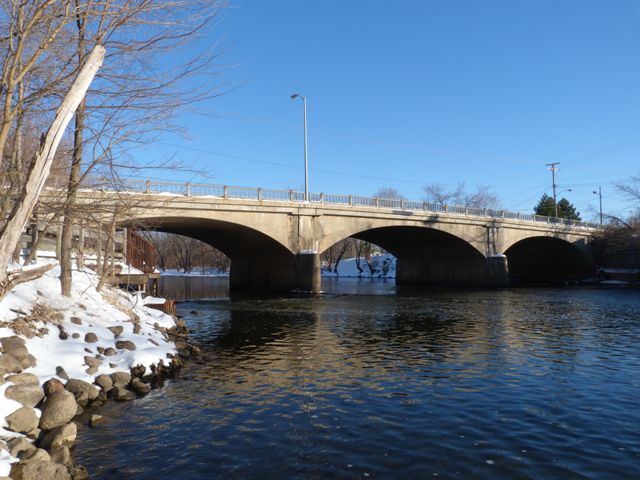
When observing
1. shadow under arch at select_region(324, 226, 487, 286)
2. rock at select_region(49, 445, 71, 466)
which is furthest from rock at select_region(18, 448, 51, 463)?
shadow under arch at select_region(324, 226, 487, 286)

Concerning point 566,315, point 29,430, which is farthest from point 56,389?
point 566,315

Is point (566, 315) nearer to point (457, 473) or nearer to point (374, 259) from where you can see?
point (457, 473)

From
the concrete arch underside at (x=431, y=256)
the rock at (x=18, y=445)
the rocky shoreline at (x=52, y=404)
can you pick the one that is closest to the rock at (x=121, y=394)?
the rocky shoreline at (x=52, y=404)

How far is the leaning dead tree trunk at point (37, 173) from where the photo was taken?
19.8ft

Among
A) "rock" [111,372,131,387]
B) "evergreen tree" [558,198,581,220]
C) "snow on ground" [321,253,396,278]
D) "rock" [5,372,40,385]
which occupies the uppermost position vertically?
"evergreen tree" [558,198,581,220]

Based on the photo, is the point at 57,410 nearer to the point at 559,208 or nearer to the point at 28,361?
the point at 28,361

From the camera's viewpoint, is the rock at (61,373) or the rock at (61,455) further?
the rock at (61,373)

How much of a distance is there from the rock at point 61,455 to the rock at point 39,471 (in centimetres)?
30

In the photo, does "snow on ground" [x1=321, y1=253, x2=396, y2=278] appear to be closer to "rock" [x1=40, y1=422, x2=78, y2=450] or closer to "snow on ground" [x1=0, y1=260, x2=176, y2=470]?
"snow on ground" [x1=0, y1=260, x2=176, y2=470]

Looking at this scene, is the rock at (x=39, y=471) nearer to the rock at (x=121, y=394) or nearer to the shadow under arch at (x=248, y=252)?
the rock at (x=121, y=394)

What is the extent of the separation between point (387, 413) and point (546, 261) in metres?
64.1

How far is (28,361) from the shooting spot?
811 centimetres

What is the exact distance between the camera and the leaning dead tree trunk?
19.8ft

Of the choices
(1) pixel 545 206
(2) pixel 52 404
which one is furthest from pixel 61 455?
(1) pixel 545 206
